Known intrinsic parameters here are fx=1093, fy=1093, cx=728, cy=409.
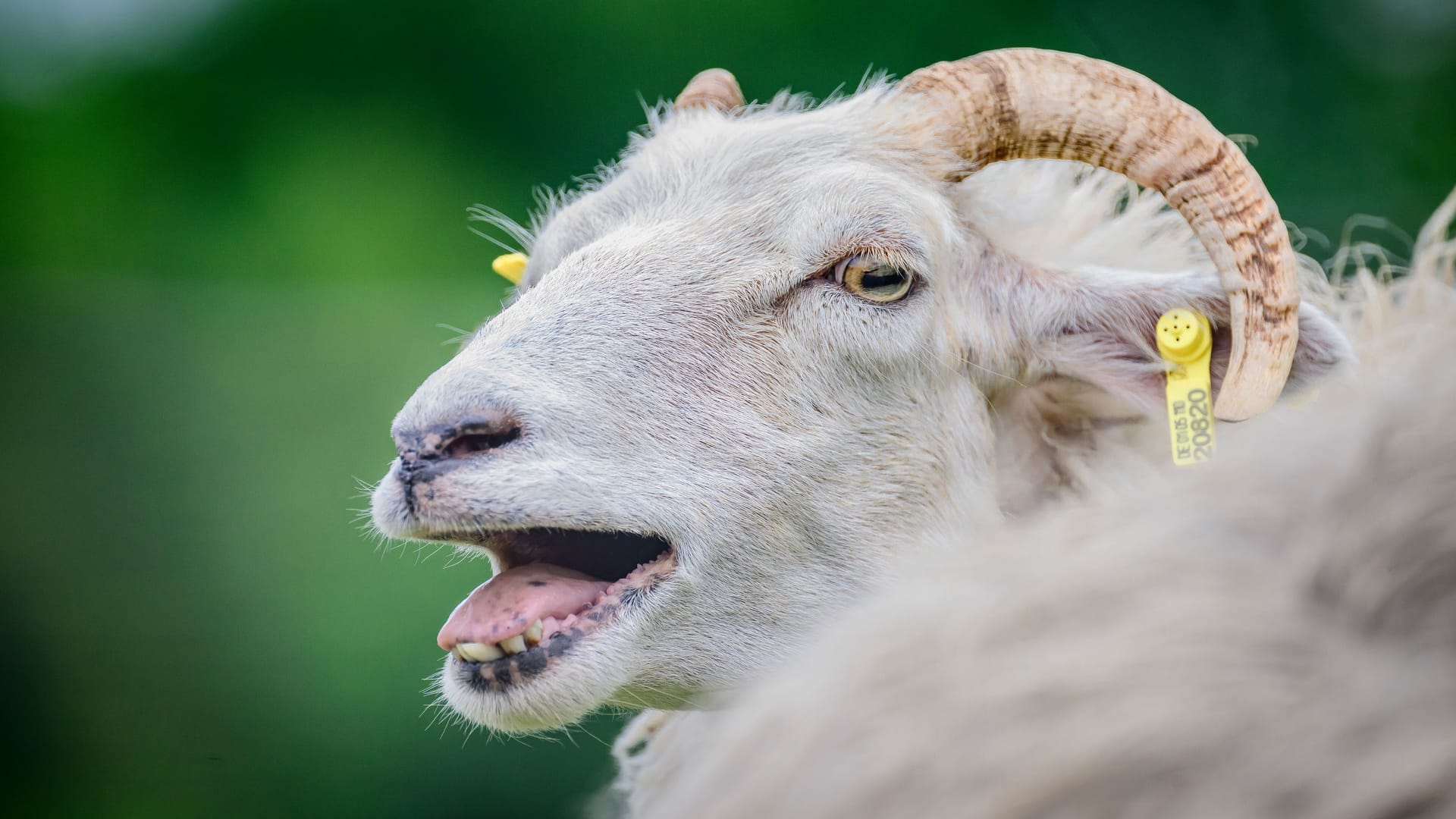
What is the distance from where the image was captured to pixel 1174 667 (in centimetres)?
46

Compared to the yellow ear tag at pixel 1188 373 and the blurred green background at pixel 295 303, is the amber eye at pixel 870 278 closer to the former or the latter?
the yellow ear tag at pixel 1188 373

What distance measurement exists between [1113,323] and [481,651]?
0.80 m

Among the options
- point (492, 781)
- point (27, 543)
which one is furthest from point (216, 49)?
point (492, 781)

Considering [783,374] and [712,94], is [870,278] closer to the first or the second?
[783,374]

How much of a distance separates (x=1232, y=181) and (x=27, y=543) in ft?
14.9

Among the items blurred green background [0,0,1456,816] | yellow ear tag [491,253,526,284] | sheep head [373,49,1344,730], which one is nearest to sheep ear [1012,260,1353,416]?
sheep head [373,49,1344,730]

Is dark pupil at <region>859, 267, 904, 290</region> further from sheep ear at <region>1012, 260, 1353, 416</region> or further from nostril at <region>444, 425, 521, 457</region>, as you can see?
nostril at <region>444, 425, 521, 457</region>

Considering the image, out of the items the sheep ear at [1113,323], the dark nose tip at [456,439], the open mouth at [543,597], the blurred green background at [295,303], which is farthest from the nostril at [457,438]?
the blurred green background at [295,303]

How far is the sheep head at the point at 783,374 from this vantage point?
42.0 inches

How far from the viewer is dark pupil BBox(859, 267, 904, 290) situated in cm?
123

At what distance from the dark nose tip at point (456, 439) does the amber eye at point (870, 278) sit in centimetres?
41

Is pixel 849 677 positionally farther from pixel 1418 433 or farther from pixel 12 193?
pixel 12 193

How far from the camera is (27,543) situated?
4.23 m

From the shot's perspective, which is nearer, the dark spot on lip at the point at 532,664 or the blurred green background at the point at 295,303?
the dark spot on lip at the point at 532,664
